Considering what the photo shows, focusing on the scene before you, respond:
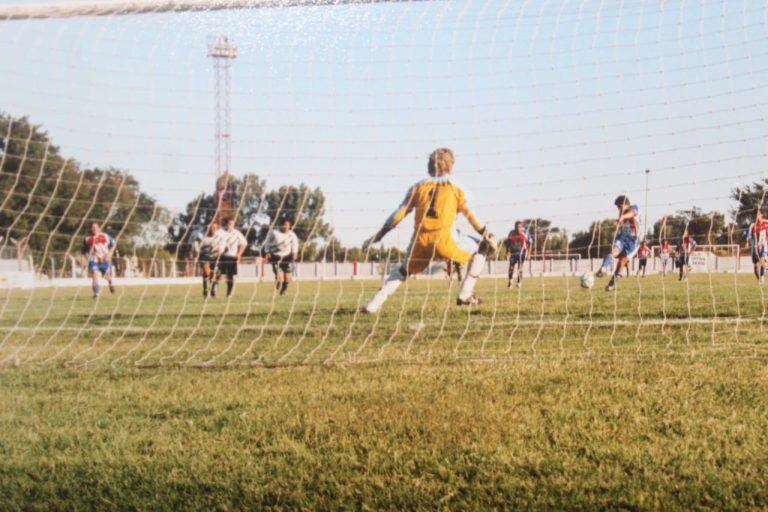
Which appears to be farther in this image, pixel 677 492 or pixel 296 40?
pixel 296 40

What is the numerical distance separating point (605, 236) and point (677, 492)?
3.69 meters

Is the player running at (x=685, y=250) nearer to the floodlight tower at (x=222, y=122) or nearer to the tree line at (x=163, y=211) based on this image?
the tree line at (x=163, y=211)

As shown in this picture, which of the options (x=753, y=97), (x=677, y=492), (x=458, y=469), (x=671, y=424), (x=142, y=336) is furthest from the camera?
(x=142, y=336)

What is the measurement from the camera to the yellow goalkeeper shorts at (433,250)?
5746 mm

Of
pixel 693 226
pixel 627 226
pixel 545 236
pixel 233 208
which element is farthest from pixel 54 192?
pixel 693 226

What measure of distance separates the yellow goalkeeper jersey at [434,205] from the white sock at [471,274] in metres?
0.49

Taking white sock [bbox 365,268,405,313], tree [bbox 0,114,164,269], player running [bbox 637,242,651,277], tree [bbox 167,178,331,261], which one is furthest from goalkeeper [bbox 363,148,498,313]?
tree [bbox 0,114,164,269]

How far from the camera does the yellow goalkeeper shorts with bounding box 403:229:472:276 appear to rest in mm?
5746

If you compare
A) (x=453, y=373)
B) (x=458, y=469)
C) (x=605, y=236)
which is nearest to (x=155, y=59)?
(x=453, y=373)

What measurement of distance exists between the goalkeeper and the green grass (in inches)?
30.3

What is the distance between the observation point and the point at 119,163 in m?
5.55

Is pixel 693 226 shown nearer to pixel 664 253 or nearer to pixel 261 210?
pixel 664 253

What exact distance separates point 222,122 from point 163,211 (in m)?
0.84

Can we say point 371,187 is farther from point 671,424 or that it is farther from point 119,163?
point 671,424
